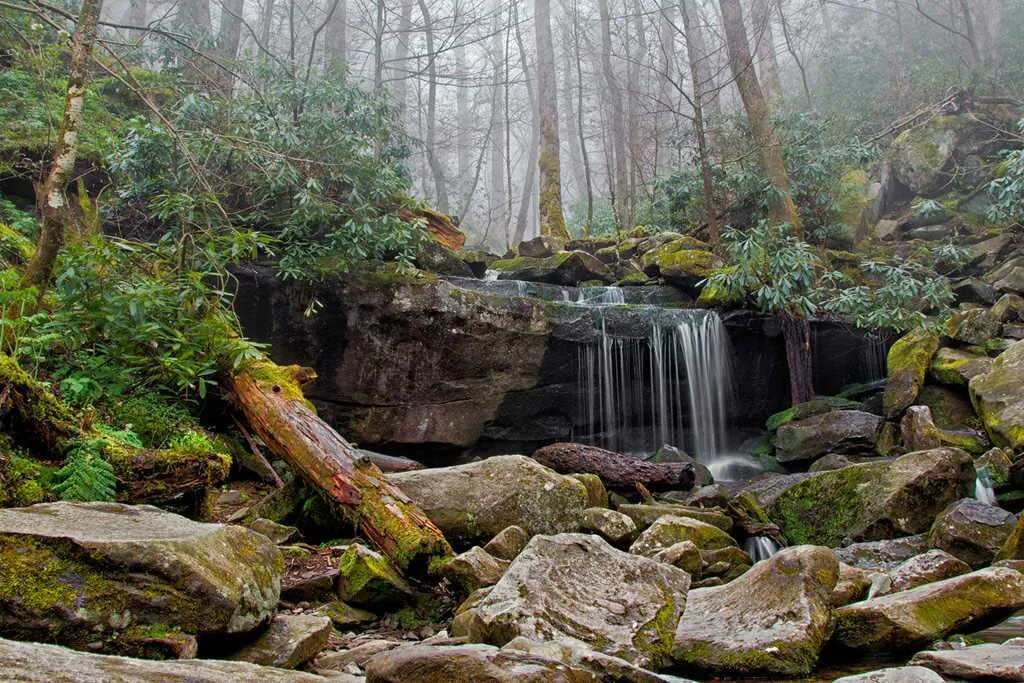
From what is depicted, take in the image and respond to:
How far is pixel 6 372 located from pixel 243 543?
5.20 ft

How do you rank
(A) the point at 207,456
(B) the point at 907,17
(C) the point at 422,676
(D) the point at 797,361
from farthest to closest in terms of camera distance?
(B) the point at 907,17, (D) the point at 797,361, (A) the point at 207,456, (C) the point at 422,676

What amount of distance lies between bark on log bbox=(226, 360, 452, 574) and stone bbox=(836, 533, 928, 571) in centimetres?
366

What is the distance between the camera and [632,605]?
355 cm

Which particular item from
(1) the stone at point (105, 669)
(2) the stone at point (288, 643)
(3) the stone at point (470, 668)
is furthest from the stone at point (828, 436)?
(1) the stone at point (105, 669)

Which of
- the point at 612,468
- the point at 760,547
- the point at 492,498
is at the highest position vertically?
the point at 492,498

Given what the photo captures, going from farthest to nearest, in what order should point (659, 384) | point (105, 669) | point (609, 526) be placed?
point (659, 384) → point (609, 526) → point (105, 669)

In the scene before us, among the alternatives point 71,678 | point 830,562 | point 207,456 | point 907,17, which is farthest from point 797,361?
point 907,17

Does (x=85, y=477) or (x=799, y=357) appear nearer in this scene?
(x=85, y=477)

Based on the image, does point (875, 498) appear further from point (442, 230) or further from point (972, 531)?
point (442, 230)

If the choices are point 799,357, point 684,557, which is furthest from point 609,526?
point 799,357

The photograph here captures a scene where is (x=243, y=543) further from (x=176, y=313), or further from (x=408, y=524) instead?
(x=176, y=313)

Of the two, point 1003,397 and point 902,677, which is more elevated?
point 1003,397

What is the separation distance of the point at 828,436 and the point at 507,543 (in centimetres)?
579

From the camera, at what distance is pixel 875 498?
21.1 feet
